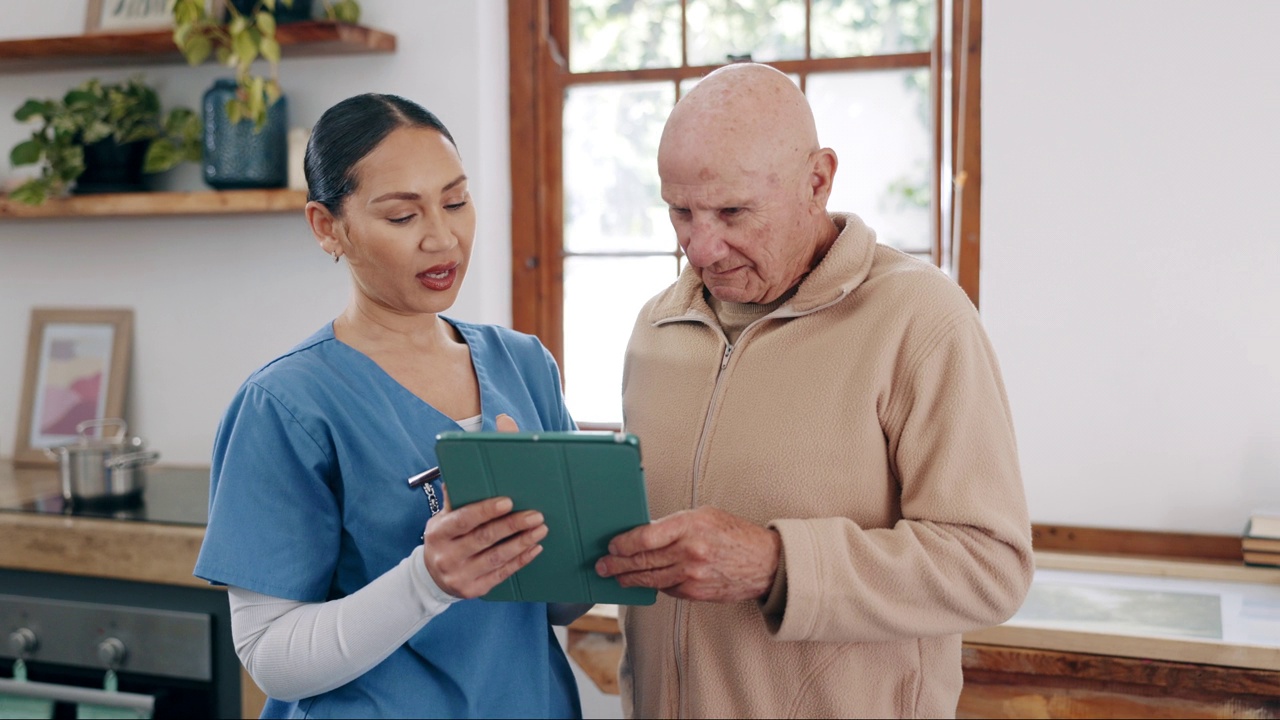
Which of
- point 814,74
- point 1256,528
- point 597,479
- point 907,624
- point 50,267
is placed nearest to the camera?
point 597,479

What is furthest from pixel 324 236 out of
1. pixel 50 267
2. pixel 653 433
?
pixel 50 267

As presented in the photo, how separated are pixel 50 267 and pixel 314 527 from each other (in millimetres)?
2381

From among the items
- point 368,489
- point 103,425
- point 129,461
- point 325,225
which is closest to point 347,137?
point 325,225

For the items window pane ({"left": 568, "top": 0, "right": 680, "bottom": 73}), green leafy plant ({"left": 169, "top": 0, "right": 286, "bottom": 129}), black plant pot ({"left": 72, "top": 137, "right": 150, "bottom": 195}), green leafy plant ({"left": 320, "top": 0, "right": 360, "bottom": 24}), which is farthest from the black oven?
window pane ({"left": 568, "top": 0, "right": 680, "bottom": 73})

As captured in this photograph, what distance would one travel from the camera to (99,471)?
8.63 ft

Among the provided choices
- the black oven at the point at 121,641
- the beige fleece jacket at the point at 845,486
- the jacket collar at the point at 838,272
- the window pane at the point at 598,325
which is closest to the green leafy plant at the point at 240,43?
the window pane at the point at 598,325

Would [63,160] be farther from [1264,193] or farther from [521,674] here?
[1264,193]

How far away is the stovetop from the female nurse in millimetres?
1204

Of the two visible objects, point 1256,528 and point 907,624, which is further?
point 1256,528

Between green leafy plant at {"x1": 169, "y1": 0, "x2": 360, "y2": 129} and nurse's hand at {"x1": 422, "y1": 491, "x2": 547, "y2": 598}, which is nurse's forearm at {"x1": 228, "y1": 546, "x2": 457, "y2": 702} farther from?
green leafy plant at {"x1": 169, "y1": 0, "x2": 360, "y2": 129}

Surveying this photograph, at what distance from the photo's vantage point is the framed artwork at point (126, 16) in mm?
2914

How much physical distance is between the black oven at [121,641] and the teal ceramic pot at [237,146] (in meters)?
0.82

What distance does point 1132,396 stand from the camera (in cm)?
230

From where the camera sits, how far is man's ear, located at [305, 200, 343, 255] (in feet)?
4.47
